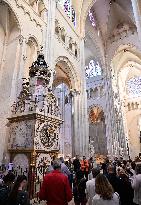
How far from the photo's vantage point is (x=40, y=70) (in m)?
7.95

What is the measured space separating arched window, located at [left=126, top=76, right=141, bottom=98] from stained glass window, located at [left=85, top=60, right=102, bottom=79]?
6.82 metres

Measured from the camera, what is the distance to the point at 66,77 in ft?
53.4

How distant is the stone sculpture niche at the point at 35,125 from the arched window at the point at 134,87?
71.8 feet

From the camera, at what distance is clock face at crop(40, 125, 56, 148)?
21.9ft

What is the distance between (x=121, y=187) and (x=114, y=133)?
17369mm

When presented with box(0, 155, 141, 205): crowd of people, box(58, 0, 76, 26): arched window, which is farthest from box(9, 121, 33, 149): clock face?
box(58, 0, 76, 26): arched window

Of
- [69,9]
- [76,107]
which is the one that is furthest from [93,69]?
[76,107]

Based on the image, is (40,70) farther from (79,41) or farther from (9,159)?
(79,41)

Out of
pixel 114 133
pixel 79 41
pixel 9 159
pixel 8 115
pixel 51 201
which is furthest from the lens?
pixel 114 133

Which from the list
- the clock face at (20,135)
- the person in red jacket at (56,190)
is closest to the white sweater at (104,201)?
the person in red jacket at (56,190)

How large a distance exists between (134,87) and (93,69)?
751 cm

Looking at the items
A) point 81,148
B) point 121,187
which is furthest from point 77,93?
point 121,187

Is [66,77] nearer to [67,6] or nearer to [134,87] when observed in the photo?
[67,6]

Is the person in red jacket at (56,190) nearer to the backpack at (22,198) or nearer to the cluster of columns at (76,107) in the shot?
the backpack at (22,198)
